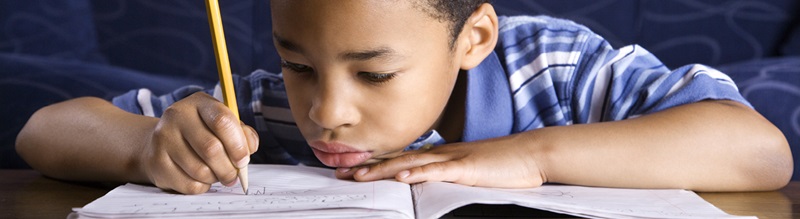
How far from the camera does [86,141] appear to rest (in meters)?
0.95

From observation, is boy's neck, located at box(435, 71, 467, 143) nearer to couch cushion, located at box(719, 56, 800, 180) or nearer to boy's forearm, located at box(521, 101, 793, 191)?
boy's forearm, located at box(521, 101, 793, 191)

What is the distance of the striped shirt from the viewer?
1021 millimetres

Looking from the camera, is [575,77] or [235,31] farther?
[235,31]

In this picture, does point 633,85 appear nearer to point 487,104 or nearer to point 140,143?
point 487,104

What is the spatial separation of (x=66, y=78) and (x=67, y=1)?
0.73ft

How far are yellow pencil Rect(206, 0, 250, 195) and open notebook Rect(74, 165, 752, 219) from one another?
0.19 feet

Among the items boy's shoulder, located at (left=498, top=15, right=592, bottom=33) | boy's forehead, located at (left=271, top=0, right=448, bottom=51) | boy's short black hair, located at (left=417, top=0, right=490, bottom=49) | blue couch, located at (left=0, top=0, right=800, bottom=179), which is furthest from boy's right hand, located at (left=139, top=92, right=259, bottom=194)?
blue couch, located at (left=0, top=0, right=800, bottom=179)

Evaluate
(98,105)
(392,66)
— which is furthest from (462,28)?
(98,105)

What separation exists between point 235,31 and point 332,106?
0.87 m

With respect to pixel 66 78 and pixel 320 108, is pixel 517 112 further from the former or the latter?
pixel 66 78

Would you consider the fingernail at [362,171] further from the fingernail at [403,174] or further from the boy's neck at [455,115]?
the boy's neck at [455,115]

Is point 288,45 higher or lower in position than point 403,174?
higher

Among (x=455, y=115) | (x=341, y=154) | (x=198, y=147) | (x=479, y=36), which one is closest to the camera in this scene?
(x=198, y=147)

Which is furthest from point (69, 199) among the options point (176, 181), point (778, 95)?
point (778, 95)
